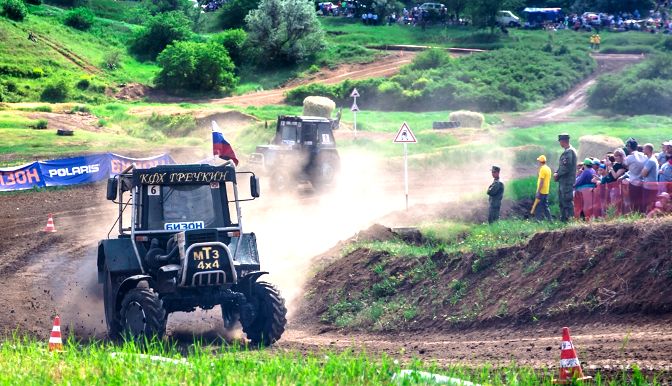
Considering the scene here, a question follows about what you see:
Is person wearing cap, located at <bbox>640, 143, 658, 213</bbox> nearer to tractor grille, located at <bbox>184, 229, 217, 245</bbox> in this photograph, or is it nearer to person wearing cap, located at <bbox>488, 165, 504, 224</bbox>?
person wearing cap, located at <bbox>488, 165, 504, 224</bbox>

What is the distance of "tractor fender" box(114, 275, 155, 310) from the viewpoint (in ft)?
44.3

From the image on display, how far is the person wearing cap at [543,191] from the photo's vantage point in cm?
2048

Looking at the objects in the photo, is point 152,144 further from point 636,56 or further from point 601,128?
point 636,56

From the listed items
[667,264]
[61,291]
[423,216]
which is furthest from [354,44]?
[667,264]

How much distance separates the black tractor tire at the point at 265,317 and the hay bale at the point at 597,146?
813 inches

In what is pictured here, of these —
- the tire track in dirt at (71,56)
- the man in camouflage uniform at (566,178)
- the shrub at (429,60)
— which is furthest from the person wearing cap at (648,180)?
the shrub at (429,60)

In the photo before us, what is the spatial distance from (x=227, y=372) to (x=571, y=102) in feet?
181

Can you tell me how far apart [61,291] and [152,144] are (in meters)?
23.6

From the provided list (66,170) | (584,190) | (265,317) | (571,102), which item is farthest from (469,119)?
(265,317)

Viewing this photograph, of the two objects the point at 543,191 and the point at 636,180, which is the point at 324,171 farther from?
the point at 636,180

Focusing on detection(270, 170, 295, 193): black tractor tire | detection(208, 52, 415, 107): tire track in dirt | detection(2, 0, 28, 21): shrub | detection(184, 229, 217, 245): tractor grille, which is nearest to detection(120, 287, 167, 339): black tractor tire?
detection(184, 229, 217, 245): tractor grille

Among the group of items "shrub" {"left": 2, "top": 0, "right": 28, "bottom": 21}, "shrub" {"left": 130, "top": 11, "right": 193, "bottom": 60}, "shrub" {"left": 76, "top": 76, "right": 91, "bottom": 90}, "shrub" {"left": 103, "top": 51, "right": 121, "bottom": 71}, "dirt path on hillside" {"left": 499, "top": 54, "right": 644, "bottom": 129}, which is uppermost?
"shrub" {"left": 2, "top": 0, "right": 28, "bottom": 21}

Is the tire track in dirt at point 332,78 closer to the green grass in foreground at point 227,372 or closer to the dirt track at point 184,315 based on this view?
the dirt track at point 184,315

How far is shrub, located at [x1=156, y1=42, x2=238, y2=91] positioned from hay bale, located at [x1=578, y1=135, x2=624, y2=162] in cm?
3469
